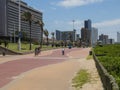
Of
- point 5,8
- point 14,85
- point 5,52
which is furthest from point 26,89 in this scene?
point 5,8

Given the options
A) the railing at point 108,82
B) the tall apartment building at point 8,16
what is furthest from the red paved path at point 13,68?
the tall apartment building at point 8,16

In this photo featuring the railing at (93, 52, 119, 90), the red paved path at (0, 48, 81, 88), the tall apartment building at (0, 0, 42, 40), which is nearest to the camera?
the railing at (93, 52, 119, 90)

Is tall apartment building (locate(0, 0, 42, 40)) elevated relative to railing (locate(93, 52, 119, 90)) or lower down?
elevated

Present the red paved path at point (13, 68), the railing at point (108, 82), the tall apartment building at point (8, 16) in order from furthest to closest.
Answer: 1. the tall apartment building at point (8, 16)
2. the red paved path at point (13, 68)
3. the railing at point (108, 82)

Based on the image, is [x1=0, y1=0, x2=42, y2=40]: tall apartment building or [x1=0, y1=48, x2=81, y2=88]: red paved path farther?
[x1=0, y1=0, x2=42, y2=40]: tall apartment building

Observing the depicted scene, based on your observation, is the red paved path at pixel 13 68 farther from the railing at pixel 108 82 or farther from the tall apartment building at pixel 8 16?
the tall apartment building at pixel 8 16

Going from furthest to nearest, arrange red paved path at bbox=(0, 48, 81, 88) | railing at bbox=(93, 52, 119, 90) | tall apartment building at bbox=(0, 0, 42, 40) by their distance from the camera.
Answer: tall apartment building at bbox=(0, 0, 42, 40), red paved path at bbox=(0, 48, 81, 88), railing at bbox=(93, 52, 119, 90)

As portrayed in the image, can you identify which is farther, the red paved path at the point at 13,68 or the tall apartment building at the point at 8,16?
the tall apartment building at the point at 8,16

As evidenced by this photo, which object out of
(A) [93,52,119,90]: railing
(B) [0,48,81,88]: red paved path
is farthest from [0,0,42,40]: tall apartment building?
(A) [93,52,119,90]: railing

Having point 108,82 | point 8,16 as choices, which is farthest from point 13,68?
point 8,16

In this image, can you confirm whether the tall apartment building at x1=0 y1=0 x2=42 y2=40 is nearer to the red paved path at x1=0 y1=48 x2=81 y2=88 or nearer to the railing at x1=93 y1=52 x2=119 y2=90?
the red paved path at x1=0 y1=48 x2=81 y2=88

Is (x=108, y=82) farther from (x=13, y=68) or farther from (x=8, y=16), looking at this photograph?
(x=8, y=16)

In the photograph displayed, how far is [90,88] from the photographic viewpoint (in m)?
16.6

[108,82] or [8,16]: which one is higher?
[8,16]
